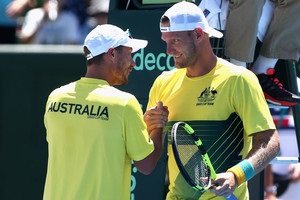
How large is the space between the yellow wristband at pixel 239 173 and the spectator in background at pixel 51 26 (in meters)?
4.54

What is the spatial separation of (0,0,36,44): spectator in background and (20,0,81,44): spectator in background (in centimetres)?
10

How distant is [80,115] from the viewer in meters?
4.82

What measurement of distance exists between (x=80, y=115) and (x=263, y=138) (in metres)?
0.99

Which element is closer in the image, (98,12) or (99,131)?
(99,131)

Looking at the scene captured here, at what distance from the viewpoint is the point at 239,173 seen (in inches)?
185

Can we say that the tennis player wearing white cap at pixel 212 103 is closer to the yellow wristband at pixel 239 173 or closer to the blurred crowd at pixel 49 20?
the yellow wristband at pixel 239 173

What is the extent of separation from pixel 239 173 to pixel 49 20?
4.95 metres

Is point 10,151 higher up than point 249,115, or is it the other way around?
point 249,115

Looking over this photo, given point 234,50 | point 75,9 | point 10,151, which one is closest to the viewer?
point 234,50

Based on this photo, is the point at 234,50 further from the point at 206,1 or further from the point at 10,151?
the point at 10,151

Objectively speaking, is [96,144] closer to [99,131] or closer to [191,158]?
[99,131]

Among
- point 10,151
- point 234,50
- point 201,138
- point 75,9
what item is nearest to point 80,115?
point 201,138

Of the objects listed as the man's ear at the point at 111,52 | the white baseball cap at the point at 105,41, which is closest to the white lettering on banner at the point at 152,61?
the white baseball cap at the point at 105,41

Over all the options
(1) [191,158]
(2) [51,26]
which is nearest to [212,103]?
(1) [191,158]
